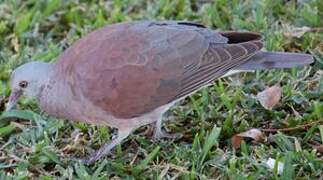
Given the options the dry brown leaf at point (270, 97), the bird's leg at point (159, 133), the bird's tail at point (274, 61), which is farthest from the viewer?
the dry brown leaf at point (270, 97)

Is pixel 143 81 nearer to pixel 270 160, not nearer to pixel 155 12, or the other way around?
pixel 270 160

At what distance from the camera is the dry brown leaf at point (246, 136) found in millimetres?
3959

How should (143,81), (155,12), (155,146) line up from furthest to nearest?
(155,12), (155,146), (143,81)

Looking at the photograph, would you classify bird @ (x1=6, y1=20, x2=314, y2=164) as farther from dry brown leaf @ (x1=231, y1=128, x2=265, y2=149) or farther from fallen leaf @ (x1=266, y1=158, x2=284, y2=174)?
fallen leaf @ (x1=266, y1=158, x2=284, y2=174)

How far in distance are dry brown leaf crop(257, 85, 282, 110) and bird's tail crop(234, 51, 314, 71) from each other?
1.01ft

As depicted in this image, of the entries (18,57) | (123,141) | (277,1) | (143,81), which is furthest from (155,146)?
(277,1)

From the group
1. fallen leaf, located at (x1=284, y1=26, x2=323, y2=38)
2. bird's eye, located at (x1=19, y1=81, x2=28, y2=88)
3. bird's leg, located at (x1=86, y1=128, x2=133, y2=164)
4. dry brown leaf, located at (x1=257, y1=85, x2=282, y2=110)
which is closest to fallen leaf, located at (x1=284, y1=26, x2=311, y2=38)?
fallen leaf, located at (x1=284, y1=26, x2=323, y2=38)

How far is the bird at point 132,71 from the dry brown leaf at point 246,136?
33 cm

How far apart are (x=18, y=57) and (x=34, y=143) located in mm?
810

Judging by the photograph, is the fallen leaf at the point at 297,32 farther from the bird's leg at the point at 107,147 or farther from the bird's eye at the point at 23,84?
the bird's eye at the point at 23,84

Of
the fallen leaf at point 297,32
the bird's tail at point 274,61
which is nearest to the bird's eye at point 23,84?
the bird's tail at point 274,61

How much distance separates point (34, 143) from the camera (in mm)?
4086

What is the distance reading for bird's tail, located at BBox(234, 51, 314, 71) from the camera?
393cm

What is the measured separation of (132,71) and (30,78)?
20.7 inches
